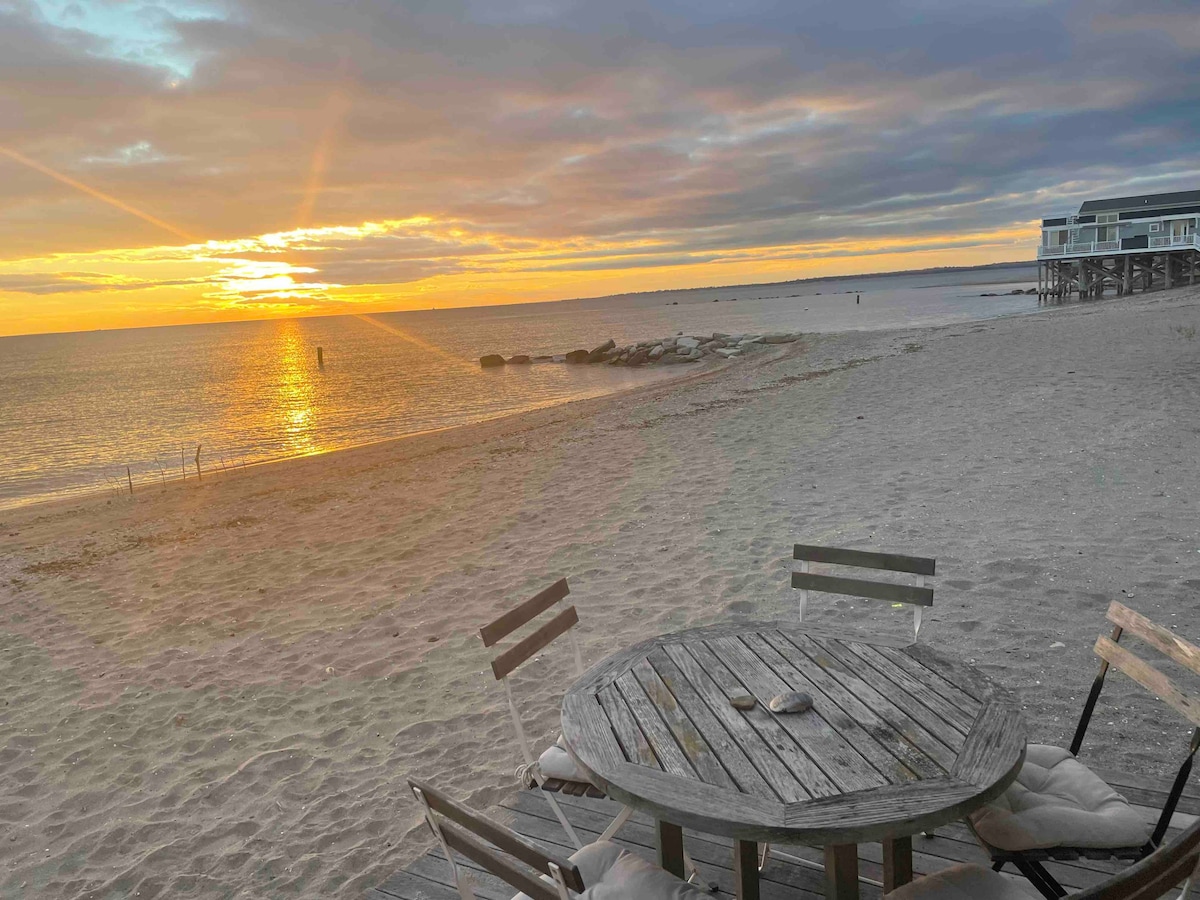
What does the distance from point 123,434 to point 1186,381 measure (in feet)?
102

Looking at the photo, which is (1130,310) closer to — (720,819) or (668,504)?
(668,504)

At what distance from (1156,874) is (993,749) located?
2.24 ft

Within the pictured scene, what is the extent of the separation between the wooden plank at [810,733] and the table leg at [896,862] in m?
0.40

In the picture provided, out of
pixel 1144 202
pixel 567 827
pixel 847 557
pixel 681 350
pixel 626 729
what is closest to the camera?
pixel 626 729

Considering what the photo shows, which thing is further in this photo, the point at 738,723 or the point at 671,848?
the point at 671,848

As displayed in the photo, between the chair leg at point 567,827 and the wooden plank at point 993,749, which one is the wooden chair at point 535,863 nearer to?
the chair leg at point 567,827

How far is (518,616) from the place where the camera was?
3484 mm

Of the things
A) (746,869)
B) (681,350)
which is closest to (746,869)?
(746,869)

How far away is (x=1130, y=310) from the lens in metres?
27.0

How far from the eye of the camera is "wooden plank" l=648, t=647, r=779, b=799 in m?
2.33

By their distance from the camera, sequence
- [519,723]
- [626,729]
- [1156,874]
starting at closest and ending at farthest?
1. [1156,874]
2. [626,729]
3. [519,723]

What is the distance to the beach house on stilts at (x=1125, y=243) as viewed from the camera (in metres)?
41.7

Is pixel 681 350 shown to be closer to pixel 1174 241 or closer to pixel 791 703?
pixel 1174 241

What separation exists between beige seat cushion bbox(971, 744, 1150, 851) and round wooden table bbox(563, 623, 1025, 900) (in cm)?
31
